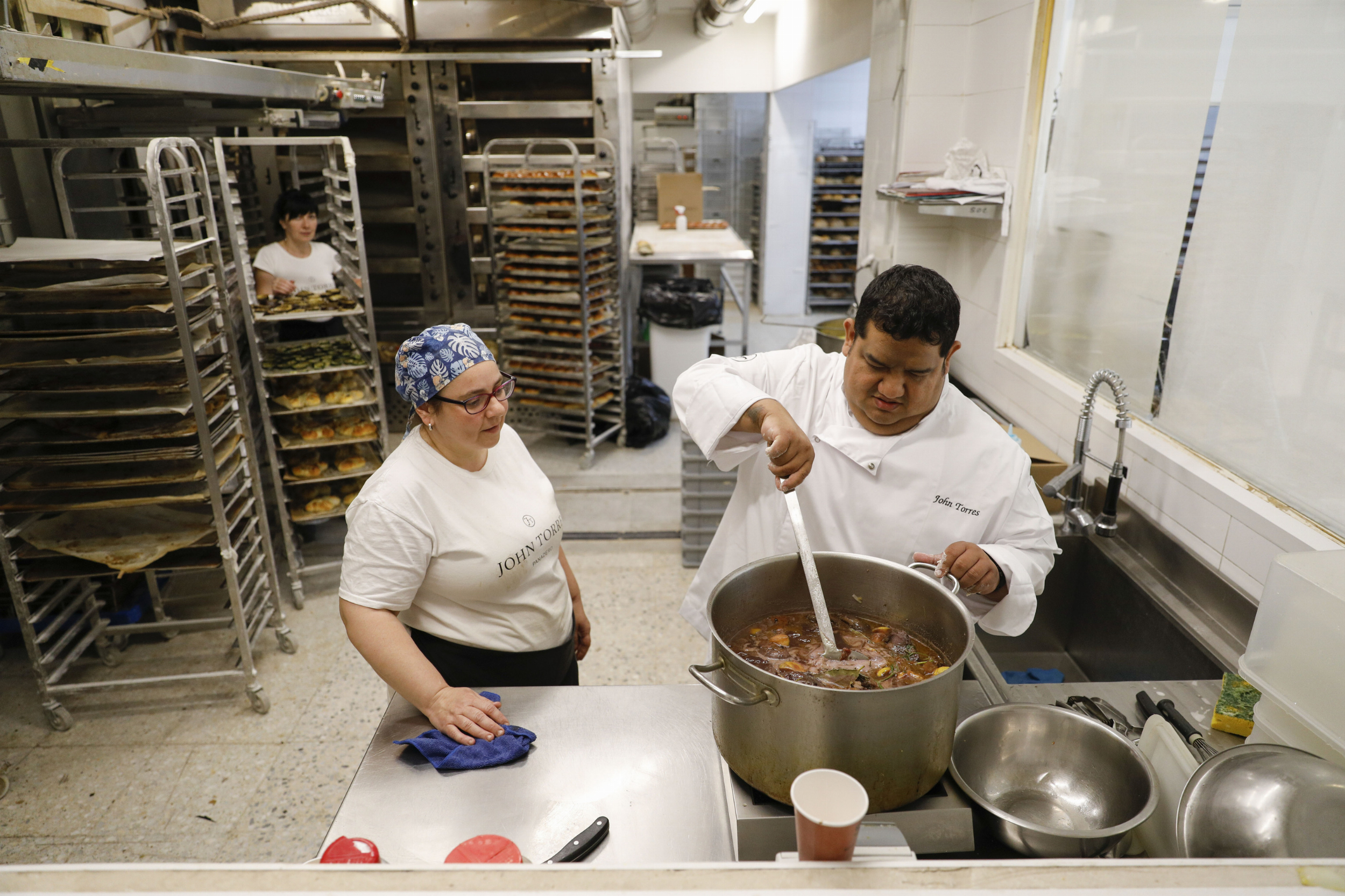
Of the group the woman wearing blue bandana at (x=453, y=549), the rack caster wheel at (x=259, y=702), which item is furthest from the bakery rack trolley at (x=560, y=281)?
the woman wearing blue bandana at (x=453, y=549)

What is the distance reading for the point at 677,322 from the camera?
6.16 meters

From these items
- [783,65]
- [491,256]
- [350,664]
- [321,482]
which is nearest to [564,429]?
[491,256]

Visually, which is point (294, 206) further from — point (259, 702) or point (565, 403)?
point (259, 702)

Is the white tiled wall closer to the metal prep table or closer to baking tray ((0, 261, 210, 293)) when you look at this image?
the metal prep table

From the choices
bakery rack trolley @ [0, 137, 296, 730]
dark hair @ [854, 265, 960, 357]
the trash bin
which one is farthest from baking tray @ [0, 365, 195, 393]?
the trash bin

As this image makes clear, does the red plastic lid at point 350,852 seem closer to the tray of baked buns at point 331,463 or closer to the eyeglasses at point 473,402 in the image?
the eyeglasses at point 473,402

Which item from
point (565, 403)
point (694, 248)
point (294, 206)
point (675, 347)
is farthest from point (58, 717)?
point (694, 248)

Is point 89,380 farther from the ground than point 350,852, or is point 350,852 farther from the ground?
point 89,380

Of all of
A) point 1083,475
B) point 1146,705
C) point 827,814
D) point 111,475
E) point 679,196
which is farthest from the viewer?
point 679,196

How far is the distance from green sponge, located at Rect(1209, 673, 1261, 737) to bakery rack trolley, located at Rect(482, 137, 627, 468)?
4.09 meters

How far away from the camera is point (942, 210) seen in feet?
11.3

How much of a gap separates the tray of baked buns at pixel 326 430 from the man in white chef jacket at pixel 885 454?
101 inches

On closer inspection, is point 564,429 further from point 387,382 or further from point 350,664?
point 350,664

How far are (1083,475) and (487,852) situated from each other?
2126 millimetres
